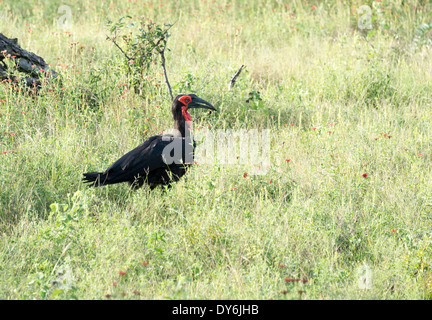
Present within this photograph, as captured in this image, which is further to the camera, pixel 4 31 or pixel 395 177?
pixel 4 31

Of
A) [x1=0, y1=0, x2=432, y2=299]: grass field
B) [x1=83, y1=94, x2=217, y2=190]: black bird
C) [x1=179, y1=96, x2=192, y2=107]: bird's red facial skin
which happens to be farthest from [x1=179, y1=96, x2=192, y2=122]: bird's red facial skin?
[x1=0, y1=0, x2=432, y2=299]: grass field

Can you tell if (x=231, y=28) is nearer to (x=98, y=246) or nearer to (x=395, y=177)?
(x=395, y=177)

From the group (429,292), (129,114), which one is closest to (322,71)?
(129,114)

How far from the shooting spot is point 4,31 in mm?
8141

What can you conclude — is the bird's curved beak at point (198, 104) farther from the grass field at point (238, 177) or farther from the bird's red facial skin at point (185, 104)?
the grass field at point (238, 177)

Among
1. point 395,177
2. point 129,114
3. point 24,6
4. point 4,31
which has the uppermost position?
point 24,6

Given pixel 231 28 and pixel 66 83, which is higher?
pixel 231 28

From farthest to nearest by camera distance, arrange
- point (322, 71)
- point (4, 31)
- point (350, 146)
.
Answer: point (4, 31), point (322, 71), point (350, 146)

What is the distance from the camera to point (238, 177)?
189 inches

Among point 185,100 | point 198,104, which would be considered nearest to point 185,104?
point 185,100

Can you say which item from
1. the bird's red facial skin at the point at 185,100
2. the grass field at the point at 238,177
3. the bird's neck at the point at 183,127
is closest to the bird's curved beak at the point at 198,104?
the bird's red facial skin at the point at 185,100

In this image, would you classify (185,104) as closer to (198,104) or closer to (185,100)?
(185,100)

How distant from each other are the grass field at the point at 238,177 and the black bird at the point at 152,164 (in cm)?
13
